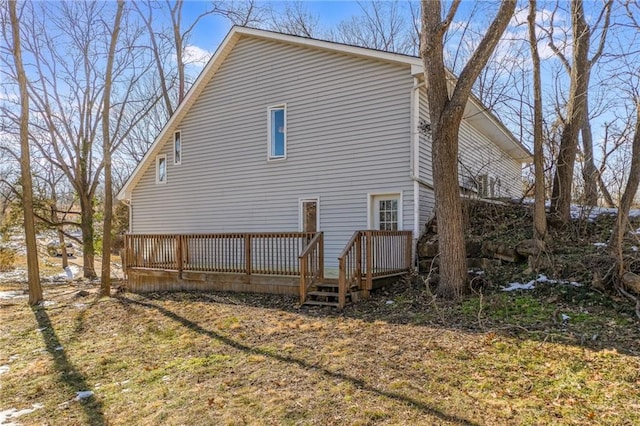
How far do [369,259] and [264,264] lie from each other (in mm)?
2918

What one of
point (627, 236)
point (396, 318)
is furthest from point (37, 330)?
point (627, 236)

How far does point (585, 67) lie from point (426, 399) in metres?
9.09

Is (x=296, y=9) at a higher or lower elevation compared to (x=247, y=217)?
higher

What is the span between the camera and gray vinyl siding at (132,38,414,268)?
10.1 m

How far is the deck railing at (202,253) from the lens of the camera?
9.73 metres

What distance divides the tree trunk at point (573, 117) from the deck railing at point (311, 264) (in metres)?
5.52

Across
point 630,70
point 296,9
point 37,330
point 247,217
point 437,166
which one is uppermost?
point 296,9

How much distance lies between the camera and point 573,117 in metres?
9.52

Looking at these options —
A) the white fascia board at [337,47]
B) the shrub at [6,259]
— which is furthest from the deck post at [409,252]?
the shrub at [6,259]

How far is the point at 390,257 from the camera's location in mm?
8906

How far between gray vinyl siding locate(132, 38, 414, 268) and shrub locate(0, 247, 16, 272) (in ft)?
35.2

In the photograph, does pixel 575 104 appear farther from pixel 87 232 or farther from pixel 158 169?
pixel 87 232

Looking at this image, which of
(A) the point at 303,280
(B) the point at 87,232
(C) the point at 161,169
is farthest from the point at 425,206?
(B) the point at 87,232

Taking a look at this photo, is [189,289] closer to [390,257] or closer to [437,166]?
[390,257]
